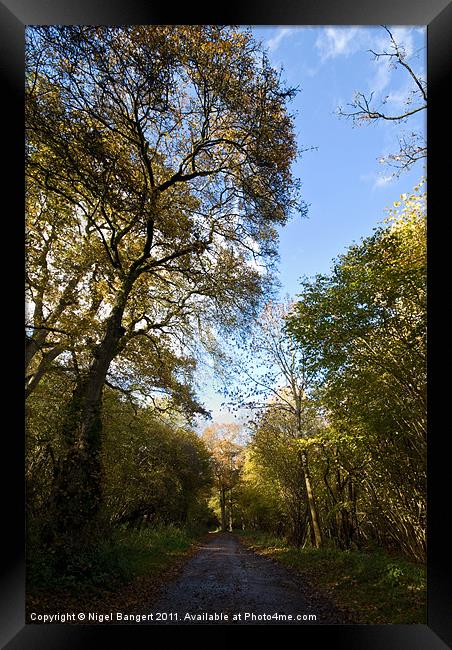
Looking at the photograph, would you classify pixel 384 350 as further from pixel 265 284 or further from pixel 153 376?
pixel 153 376

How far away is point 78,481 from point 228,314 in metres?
1.77

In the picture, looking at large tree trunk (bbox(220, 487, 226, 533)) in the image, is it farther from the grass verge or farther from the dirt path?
the dirt path

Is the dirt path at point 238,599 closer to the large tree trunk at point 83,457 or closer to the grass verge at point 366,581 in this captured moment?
the grass verge at point 366,581

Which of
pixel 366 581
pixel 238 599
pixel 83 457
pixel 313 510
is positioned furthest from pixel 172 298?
pixel 313 510

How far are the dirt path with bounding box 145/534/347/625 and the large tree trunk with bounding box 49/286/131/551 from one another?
0.82 metres

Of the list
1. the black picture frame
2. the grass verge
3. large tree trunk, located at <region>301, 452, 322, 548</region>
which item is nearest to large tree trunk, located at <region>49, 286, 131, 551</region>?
the black picture frame

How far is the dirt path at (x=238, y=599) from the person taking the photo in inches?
93.3

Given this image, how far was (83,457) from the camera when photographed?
115 inches
